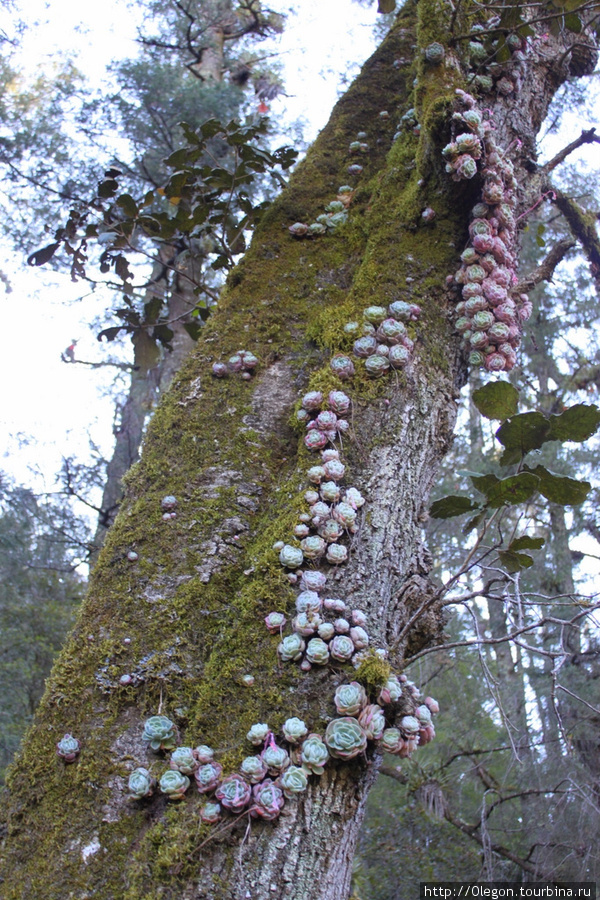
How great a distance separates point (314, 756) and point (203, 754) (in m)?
0.16

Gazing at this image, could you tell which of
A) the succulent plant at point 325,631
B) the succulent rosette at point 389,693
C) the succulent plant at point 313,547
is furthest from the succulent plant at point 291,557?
the succulent rosette at point 389,693

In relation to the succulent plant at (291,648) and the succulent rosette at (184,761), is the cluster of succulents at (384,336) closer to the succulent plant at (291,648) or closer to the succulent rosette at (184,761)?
the succulent plant at (291,648)

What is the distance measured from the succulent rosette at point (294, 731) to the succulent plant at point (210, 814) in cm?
13

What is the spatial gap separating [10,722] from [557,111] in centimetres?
488

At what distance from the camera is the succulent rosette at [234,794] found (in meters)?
0.80

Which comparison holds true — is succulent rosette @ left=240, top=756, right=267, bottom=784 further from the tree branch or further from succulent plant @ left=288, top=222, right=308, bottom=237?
the tree branch

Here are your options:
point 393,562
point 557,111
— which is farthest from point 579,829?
point 557,111

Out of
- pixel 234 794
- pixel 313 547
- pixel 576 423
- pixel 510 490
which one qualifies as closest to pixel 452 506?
pixel 510 490

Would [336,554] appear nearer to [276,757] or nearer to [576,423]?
[276,757]

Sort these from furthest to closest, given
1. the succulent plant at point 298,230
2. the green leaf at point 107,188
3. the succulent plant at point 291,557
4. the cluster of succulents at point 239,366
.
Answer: the green leaf at point 107,188, the succulent plant at point 298,230, the cluster of succulents at point 239,366, the succulent plant at point 291,557

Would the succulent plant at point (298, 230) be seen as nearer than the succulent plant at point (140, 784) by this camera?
No

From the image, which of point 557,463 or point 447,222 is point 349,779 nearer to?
point 447,222

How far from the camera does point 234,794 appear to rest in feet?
2.64

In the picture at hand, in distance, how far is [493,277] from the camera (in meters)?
1.36
